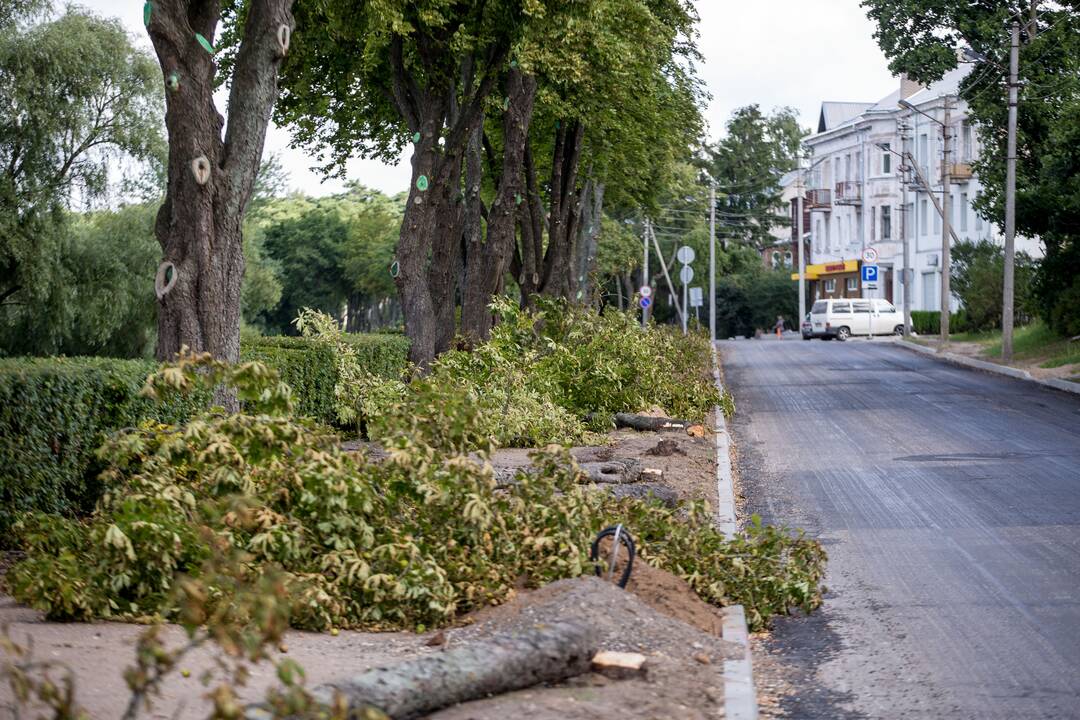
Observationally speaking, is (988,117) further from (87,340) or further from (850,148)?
(850,148)

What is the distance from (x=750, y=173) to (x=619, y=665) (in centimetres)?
10033

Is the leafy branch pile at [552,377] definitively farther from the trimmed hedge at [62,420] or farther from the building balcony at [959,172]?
the building balcony at [959,172]

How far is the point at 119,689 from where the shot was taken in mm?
5988

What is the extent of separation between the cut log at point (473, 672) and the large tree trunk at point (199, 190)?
7182mm

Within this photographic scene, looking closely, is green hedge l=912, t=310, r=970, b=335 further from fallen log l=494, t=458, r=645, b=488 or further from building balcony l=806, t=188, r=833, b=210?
fallen log l=494, t=458, r=645, b=488

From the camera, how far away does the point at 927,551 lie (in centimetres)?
1105

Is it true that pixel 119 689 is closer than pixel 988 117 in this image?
Yes

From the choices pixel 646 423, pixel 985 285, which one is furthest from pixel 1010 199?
pixel 646 423

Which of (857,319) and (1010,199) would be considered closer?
(1010,199)

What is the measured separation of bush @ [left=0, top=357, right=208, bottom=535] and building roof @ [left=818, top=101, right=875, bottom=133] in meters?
83.4

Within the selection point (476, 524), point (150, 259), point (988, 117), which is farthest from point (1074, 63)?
point (476, 524)

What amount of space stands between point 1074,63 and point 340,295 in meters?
54.6

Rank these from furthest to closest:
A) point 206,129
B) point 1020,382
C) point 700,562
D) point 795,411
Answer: point 1020,382 < point 795,411 < point 206,129 < point 700,562

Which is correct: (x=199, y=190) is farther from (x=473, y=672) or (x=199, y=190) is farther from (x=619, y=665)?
(x=473, y=672)
